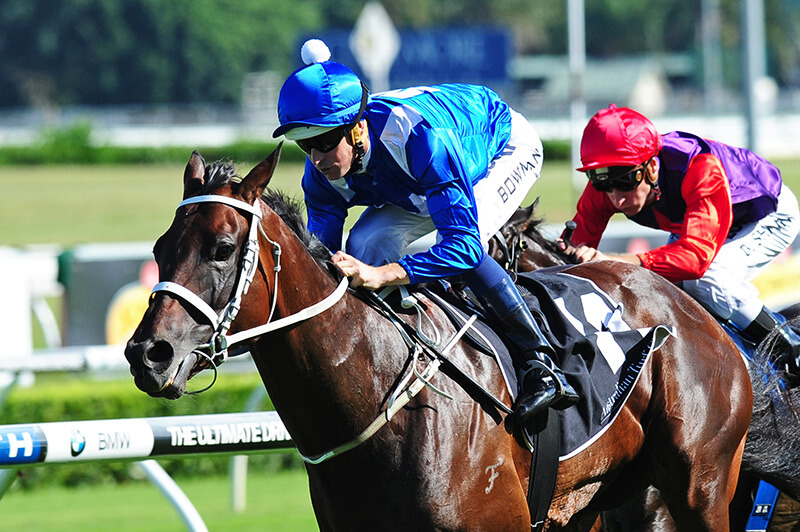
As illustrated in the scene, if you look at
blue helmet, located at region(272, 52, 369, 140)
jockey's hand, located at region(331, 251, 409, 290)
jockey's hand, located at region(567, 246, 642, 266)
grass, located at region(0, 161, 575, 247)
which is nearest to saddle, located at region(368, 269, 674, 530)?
jockey's hand, located at region(331, 251, 409, 290)

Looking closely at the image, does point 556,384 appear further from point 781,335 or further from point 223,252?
point 781,335

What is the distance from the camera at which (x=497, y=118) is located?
3.62 m

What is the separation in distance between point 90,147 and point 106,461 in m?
36.9

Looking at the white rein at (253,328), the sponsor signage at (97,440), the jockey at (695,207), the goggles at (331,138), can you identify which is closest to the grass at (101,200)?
the jockey at (695,207)

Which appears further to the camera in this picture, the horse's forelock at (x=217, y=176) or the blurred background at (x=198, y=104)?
the blurred background at (x=198, y=104)

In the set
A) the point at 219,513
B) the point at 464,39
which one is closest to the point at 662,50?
the point at 464,39

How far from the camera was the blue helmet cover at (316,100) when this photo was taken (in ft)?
9.46

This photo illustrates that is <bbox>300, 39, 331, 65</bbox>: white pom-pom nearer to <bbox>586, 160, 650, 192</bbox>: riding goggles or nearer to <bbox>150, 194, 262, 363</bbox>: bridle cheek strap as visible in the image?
<bbox>150, 194, 262, 363</bbox>: bridle cheek strap

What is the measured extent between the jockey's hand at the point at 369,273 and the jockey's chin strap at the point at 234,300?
17 centimetres

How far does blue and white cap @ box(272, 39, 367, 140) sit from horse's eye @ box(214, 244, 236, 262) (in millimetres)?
368

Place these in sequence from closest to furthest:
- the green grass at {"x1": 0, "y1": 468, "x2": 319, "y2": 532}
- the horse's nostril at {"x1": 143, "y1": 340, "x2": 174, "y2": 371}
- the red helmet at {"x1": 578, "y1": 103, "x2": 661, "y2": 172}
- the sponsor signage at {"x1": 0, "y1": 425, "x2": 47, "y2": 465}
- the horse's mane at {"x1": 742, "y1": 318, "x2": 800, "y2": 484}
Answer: the horse's nostril at {"x1": 143, "y1": 340, "x2": 174, "y2": 371} < the sponsor signage at {"x1": 0, "y1": 425, "x2": 47, "y2": 465} < the red helmet at {"x1": 578, "y1": 103, "x2": 661, "y2": 172} < the horse's mane at {"x1": 742, "y1": 318, "x2": 800, "y2": 484} < the green grass at {"x1": 0, "y1": 468, "x2": 319, "y2": 532}

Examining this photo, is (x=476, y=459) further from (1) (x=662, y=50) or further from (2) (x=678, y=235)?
(1) (x=662, y=50)

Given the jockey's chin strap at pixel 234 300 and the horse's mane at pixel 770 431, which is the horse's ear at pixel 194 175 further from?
the horse's mane at pixel 770 431

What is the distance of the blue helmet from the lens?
9.46 ft
